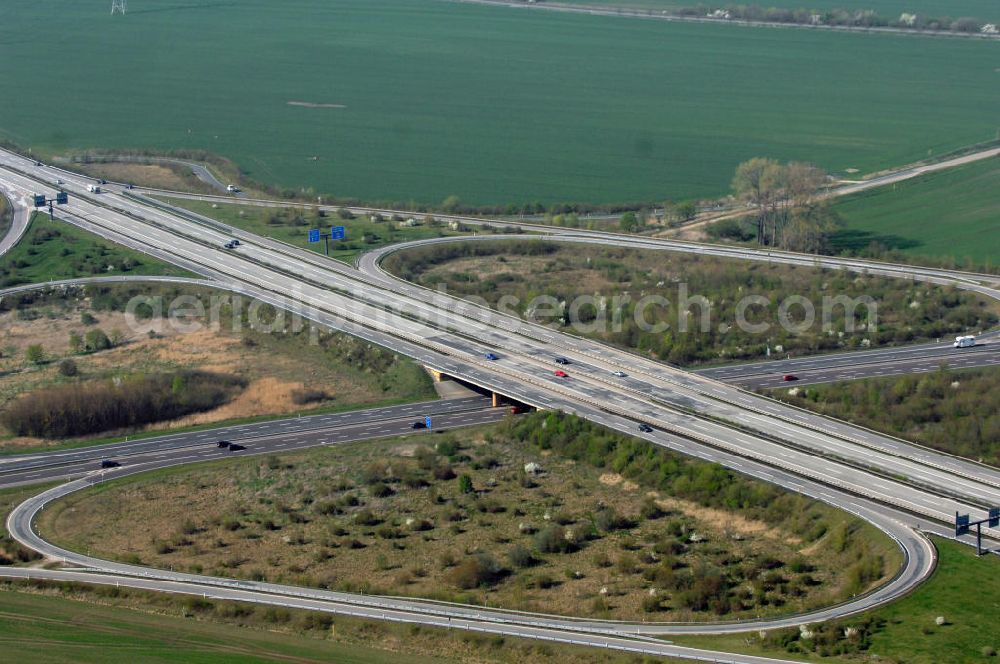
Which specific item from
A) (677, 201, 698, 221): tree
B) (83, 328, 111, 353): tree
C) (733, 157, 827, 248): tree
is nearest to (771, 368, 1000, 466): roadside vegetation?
(733, 157, 827, 248): tree

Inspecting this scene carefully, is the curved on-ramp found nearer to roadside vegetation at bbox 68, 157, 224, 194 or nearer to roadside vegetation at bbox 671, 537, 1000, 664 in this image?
roadside vegetation at bbox 671, 537, 1000, 664

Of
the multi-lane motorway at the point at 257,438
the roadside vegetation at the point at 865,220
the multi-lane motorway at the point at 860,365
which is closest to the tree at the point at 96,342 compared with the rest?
the multi-lane motorway at the point at 257,438

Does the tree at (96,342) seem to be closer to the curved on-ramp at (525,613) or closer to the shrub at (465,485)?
the curved on-ramp at (525,613)

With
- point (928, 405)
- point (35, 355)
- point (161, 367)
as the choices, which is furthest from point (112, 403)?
point (928, 405)

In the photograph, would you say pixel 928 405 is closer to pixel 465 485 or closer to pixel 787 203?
pixel 465 485

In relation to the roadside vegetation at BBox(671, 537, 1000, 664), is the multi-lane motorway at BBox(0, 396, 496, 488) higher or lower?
higher

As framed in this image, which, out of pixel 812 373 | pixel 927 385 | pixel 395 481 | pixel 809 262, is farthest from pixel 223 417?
pixel 809 262

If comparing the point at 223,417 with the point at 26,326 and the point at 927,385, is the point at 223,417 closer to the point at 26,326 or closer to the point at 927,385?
the point at 26,326
